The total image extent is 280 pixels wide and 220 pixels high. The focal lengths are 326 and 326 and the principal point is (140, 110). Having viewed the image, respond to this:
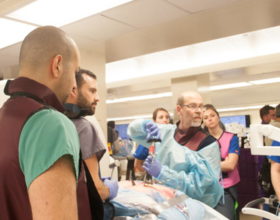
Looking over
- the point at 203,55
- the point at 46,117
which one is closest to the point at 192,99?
the point at 46,117

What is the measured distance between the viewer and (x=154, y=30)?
3941 millimetres

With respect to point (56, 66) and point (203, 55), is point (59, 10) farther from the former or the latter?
point (203, 55)

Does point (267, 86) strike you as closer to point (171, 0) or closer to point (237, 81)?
point (237, 81)

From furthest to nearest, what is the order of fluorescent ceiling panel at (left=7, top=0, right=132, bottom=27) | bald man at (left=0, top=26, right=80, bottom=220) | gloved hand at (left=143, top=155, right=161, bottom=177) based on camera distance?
fluorescent ceiling panel at (left=7, top=0, right=132, bottom=27), gloved hand at (left=143, top=155, right=161, bottom=177), bald man at (left=0, top=26, right=80, bottom=220)

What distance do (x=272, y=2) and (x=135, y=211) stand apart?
2.55 m

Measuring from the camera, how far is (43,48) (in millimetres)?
974

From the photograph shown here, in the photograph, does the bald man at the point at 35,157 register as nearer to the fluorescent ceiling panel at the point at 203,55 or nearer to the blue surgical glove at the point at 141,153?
the blue surgical glove at the point at 141,153

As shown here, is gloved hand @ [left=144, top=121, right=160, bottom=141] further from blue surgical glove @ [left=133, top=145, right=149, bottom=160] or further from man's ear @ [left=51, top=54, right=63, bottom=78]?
man's ear @ [left=51, top=54, right=63, bottom=78]

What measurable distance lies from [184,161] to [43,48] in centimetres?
120

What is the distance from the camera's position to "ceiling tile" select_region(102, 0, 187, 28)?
2838mm

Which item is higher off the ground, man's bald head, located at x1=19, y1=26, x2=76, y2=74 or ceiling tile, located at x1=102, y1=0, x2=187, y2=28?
ceiling tile, located at x1=102, y1=0, x2=187, y2=28

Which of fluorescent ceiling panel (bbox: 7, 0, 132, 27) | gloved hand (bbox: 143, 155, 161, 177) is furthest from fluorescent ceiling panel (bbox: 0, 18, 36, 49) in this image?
gloved hand (bbox: 143, 155, 161, 177)

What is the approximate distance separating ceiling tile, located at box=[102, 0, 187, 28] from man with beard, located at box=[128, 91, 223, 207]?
1.26 metres

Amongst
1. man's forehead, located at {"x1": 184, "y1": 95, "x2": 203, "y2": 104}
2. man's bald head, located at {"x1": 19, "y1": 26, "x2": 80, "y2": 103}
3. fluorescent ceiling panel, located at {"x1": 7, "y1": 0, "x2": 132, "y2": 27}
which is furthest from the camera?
fluorescent ceiling panel, located at {"x1": 7, "y1": 0, "x2": 132, "y2": 27}
